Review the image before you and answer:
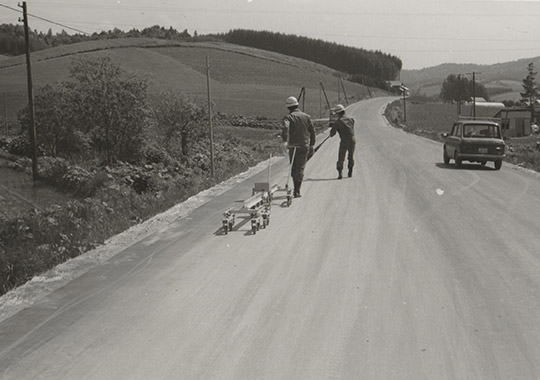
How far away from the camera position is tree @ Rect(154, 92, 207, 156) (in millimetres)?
38062

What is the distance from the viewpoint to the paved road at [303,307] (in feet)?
14.2

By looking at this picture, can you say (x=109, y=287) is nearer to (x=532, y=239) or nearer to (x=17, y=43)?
(x=532, y=239)

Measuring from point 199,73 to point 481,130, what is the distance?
100m

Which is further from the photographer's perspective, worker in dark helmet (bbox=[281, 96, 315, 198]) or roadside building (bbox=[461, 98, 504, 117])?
roadside building (bbox=[461, 98, 504, 117])

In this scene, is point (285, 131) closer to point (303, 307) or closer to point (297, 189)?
point (297, 189)

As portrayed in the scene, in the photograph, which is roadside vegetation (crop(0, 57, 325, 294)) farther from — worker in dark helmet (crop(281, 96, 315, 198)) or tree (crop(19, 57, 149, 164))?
worker in dark helmet (crop(281, 96, 315, 198))

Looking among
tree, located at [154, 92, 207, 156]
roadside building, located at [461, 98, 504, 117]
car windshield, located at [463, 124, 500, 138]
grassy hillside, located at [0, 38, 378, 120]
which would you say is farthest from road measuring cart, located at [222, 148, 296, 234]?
roadside building, located at [461, 98, 504, 117]

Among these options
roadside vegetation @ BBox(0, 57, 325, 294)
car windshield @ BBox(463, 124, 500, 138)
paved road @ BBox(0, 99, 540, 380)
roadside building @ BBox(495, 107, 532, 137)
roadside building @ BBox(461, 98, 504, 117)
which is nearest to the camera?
paved road @ BBox(0, 99, 540, 380)

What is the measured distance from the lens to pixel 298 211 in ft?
37.2

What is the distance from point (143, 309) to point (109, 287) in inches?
39.8

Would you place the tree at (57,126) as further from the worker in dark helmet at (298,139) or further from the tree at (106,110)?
the worker in dark helmet at (298,139)

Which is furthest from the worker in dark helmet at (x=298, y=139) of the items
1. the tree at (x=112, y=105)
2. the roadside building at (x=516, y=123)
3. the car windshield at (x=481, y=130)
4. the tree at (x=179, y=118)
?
the roadside building at (x=516, y=123)

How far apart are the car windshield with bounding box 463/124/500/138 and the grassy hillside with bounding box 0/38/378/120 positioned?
2011 inches

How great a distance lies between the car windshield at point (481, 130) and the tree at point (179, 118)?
20.2 m
